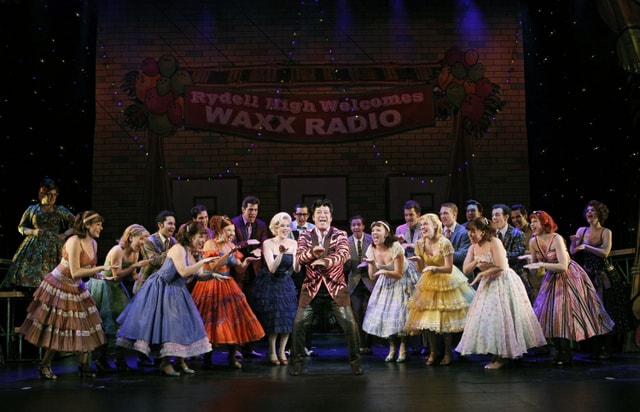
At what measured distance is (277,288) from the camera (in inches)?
257

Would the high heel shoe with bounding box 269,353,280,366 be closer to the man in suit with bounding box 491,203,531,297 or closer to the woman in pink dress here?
the woman in pink dress

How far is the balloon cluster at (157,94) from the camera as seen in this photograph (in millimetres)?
9883

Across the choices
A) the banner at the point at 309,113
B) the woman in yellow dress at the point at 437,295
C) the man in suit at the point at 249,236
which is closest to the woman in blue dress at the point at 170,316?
the man in suit at the point at 249,236

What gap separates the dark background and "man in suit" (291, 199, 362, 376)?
3.17m

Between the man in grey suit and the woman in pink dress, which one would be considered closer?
the woman in pink dress

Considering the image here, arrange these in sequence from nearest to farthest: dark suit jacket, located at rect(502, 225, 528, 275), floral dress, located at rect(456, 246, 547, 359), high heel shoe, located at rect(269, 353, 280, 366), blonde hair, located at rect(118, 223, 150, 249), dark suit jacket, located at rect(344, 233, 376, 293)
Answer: floral dress, located at rect(456, 246, 547, 359) < blonde hair, located at rect(118, 223, 150, 249) < high heel shoe, located at rect(269, 353, 280, 366) < dark suit jacket, located at rect(502, 225, 528, 275) < dark suit jacket, located at rect(344, 233, 376, 293)

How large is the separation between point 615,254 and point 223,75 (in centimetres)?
542

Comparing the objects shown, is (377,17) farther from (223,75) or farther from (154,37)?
(154,37)

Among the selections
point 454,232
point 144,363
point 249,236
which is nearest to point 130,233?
point 144,363

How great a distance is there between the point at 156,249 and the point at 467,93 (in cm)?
501

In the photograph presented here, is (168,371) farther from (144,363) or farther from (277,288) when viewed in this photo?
A: (277,288)

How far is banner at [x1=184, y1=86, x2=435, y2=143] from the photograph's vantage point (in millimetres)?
9898

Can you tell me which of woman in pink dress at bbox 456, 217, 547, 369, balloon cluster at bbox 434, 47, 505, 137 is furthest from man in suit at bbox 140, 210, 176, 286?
balloon cluster at bbox 434, 47, 505, 137

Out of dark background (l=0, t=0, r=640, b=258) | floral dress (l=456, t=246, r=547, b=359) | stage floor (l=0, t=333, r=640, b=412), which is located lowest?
stage floor (l=0, t=333, r=640, b=412)
